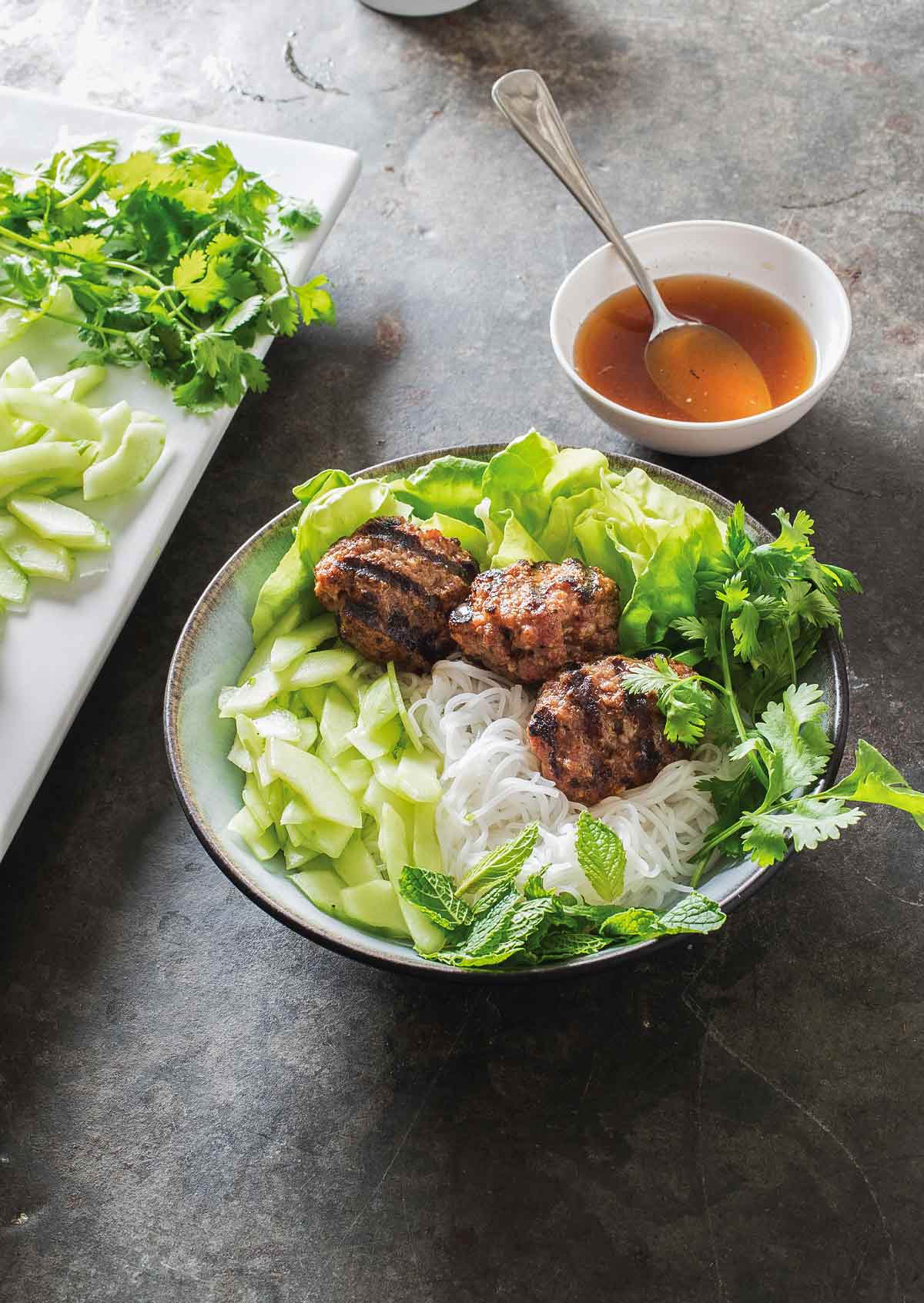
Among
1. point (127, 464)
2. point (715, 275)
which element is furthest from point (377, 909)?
point (715, 275)

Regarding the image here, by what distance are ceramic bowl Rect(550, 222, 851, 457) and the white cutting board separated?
81cm

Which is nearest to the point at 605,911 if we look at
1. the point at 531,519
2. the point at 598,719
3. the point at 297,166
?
the point at 598,719

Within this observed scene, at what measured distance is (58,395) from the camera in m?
3.05

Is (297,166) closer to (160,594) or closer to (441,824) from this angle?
(160,594)

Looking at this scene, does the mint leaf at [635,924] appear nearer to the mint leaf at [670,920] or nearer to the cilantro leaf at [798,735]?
the mint leaf at [670,920]

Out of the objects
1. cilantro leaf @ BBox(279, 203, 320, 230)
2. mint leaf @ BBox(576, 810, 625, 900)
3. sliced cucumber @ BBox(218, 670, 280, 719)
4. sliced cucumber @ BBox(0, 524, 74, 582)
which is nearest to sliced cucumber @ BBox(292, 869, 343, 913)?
sliced cucumber @ BBox(218, 670, 280, 719)

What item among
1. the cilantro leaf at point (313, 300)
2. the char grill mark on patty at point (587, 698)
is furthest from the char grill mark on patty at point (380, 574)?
the cilantro leaf at point (313, 300)

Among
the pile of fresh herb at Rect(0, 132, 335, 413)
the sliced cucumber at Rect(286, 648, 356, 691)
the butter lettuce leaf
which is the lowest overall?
the sliced cucumber at Rect(286, 648, 356, 691)

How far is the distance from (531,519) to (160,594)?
1.07m

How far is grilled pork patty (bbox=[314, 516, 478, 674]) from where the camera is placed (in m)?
2.33

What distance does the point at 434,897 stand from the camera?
204 cm

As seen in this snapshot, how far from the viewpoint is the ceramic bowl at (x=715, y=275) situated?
8.98 feet

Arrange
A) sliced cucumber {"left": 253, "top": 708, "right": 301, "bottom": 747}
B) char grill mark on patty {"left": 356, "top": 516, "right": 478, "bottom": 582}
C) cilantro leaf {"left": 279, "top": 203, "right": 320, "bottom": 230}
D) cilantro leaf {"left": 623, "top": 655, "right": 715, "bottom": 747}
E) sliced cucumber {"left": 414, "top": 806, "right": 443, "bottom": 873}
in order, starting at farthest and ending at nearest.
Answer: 1. cilantro leaf {"left": 279, "top": 203, "right": 320, "bottom": 230}
2. char grill mark on patty {"left": 356, "top": 516, "right": 478, "bottom": 582}
3. sliced cucumber {"left": 253, "top": 708, "right": 301, "bottom": 747}
4. sliced cucumber {"left": 414, "top": 806, "right": 443, "bottom": 873}
5. cilantro leaf {"left": 623, "top": 655, "right": 715, "bottom": 747}

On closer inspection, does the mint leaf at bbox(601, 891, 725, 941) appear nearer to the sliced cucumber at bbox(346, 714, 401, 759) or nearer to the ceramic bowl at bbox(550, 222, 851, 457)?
the sliced cucumber at bbox(346, 714, 401, 759)
